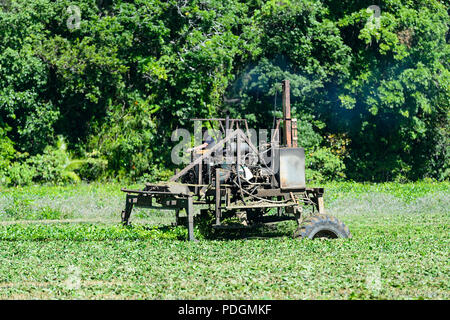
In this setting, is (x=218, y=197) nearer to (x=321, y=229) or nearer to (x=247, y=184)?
(x=247, y=184)

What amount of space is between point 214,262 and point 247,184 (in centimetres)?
354

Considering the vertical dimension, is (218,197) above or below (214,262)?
above

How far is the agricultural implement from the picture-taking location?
14852 millimetres

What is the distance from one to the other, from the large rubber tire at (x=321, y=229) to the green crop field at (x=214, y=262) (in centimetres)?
32

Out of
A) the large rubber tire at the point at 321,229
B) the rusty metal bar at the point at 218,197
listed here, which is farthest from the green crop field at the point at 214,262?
the rusty metal bar at the point at 218,197

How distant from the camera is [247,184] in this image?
15.4 m

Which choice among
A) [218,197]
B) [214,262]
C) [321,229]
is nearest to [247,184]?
[218,197]

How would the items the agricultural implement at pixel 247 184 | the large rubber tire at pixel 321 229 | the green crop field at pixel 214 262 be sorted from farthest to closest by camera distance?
the agricultural implement at pixel 247 184, the large rubber tire at pixel 321 229, the green crop field at pixel 214 262

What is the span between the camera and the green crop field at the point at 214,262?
970 cm

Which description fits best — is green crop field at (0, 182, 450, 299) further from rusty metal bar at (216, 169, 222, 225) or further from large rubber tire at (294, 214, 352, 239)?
rusty metal bar at (216, 169, 222, 225)

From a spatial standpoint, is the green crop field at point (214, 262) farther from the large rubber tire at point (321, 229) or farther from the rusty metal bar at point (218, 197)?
the rusty metal bar at point (218, 197)

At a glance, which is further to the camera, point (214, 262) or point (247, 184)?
point (247, 184)
